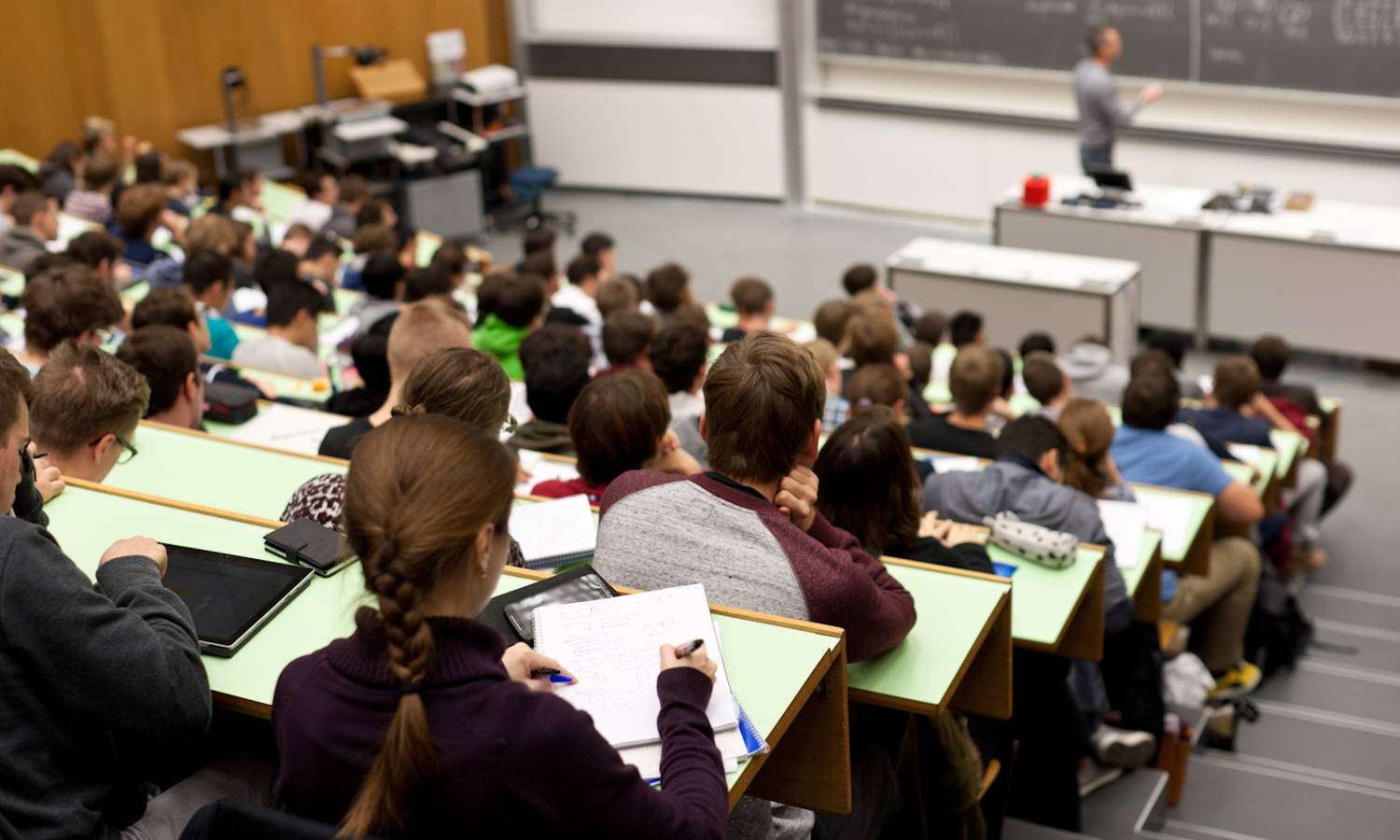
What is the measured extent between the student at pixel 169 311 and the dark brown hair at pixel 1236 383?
11.5ft

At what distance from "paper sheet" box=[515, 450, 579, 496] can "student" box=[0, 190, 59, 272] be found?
337 centimetres

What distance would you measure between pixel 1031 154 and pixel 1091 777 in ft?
19.6

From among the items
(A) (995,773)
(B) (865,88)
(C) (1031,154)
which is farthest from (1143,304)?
(A) (995,773)

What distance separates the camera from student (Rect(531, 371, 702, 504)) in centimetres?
276

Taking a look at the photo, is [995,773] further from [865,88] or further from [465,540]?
[865,88]

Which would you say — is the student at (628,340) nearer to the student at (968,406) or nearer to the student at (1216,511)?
the student at (968,406)

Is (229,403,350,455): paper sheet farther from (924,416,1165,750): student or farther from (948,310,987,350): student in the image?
(948,310,987,350): student

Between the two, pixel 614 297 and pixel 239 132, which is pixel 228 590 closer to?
pixel 614 297

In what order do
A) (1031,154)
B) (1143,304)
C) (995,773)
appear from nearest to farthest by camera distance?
(995,773)
(1143,304)
(1031,154)

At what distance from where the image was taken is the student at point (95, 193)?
6.93m

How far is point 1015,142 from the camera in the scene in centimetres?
868

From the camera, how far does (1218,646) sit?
426cm

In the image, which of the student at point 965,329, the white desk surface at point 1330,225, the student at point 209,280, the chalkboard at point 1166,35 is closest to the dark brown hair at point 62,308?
the student at point 209,280

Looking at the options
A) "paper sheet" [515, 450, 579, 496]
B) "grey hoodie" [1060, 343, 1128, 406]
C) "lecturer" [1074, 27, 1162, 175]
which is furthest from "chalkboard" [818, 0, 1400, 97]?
"paper sheet" [515, 450, 579, 496]
